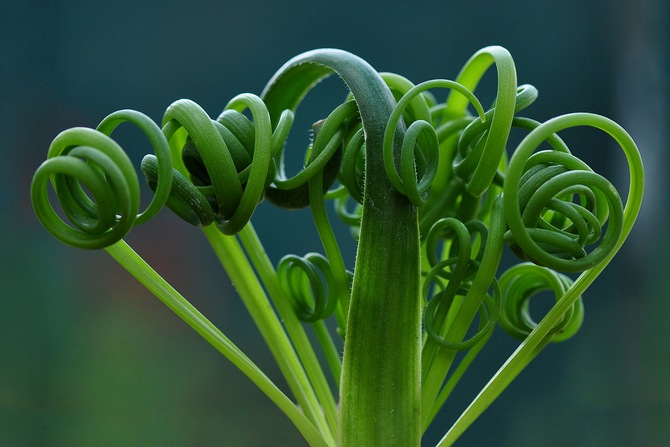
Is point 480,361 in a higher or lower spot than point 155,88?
lower

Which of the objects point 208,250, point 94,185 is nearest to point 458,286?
point 94,185

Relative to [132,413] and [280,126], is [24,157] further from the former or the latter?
[280,126]

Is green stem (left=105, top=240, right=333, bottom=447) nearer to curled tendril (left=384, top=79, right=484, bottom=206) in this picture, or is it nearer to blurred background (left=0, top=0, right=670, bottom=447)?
curled tendril (left=384, top=79, right=484, bottom=206)

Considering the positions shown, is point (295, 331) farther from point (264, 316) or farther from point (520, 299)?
point (520, 299)

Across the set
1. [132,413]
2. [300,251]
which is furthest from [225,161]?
[132,413]

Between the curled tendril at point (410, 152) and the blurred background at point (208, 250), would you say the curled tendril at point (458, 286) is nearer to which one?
the curled tendril at point (410, 152)

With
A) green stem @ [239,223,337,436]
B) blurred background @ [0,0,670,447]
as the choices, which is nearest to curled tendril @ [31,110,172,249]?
green stem @ [239,223,337,436]
